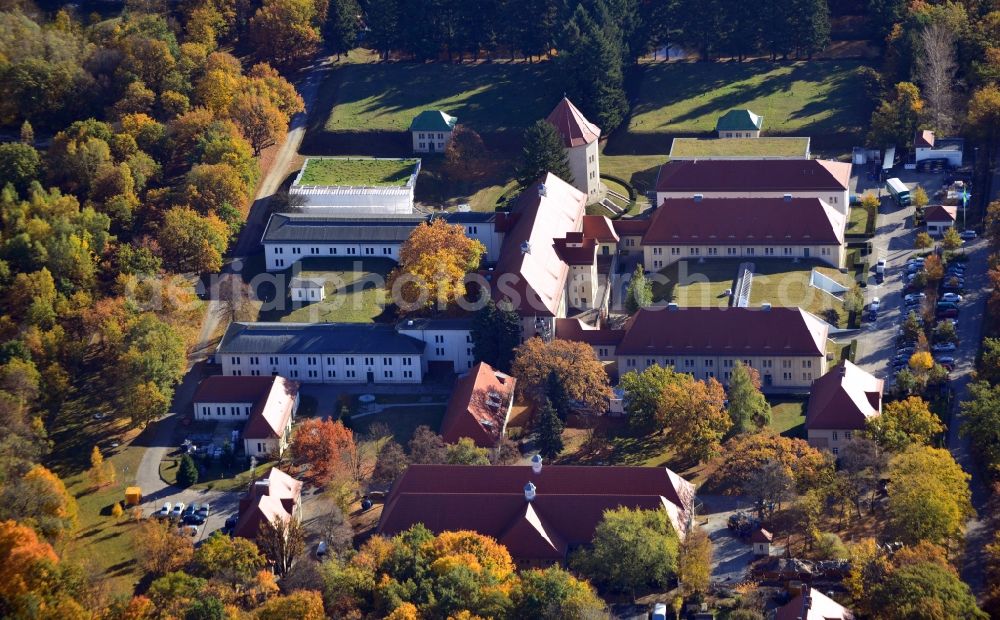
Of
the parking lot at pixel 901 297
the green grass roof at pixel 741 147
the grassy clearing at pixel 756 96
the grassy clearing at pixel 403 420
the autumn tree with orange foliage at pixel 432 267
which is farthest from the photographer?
the grassy clearing at pixel 756 96

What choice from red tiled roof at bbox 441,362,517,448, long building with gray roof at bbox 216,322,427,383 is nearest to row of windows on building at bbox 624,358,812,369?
red tiled roof at bbox 441,362,517,448

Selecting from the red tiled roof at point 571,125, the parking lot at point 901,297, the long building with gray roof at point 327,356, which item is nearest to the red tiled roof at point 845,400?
the parking lot at point 901,297

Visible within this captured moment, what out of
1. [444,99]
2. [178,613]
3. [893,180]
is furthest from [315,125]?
[178,613]

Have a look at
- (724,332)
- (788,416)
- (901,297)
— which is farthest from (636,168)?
(788,416)

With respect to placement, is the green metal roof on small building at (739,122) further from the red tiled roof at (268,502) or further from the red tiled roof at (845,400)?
the red tiled roof at (268,502)

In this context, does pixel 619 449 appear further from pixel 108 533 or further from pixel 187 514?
pixel 108 533

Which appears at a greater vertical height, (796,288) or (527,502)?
(796,288)

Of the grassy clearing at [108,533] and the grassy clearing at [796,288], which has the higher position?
the grassy clearing at [796,288]

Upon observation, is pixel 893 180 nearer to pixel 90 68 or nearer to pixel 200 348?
pixel 200 348
